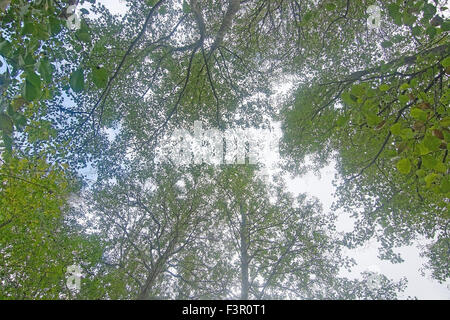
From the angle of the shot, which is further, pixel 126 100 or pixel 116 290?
pixel 116 290

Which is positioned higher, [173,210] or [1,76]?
[173,210]

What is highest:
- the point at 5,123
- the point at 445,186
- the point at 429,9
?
the point at 429,9

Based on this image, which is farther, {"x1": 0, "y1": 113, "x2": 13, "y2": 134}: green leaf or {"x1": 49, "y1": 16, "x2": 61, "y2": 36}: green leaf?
{"x1": 0, "y1": 113, "x2": 13, "y2": 134}: green leaf

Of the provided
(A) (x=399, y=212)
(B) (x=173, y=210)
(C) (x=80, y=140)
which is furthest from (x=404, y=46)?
(B) (x=173, y=210)

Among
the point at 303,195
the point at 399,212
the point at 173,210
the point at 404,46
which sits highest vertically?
the point at 404,46

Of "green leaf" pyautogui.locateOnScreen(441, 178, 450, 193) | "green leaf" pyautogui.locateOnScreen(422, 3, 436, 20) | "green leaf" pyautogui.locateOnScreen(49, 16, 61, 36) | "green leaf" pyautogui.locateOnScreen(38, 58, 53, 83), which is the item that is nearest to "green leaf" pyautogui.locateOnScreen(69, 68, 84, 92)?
"green leaf" pyautogui.locateOnScreen(38, 58, 53, 83)

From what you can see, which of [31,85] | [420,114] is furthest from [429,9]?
[31,85]

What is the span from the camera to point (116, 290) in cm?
855

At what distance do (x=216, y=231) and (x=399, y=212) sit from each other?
7982 mm

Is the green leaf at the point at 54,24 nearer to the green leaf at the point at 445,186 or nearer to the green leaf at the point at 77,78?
the green leaf at the point at 77,78

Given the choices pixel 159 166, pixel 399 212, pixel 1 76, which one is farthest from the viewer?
pixel 159 166

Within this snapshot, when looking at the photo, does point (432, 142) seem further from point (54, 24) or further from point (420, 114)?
point (54, 24)

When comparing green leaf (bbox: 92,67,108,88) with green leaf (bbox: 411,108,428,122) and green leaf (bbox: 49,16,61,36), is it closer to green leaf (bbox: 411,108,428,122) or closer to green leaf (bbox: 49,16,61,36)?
green leaf (bbox: 49,16,61,36)
